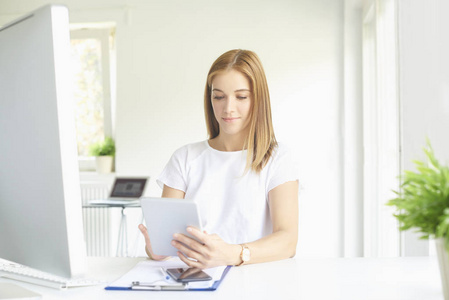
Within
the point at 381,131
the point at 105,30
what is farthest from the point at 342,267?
the point at 105,30

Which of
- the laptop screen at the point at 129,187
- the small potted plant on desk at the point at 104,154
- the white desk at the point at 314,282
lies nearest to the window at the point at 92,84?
the small potted plant on desk at the point at 104,154

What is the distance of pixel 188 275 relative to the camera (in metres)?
1.19

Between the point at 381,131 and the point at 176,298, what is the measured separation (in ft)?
9.48

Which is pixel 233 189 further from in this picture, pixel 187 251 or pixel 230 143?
pixel 187 251

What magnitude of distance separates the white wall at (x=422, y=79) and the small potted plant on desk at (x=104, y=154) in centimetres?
349

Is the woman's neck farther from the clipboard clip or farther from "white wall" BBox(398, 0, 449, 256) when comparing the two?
the clipboard clip

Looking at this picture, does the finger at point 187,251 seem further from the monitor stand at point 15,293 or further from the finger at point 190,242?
the monitor stand at point 15,293

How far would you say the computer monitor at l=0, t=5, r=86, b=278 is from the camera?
82cm

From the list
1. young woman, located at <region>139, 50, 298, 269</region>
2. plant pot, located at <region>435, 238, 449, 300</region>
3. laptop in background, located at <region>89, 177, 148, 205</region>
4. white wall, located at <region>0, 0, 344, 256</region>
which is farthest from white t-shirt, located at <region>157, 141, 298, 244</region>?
white wall, located at <region>0, 0, 344, 256</region>

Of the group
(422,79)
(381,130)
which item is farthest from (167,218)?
(381,130)

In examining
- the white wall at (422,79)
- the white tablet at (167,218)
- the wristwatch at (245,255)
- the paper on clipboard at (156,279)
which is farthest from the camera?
the white wall at (422,79)

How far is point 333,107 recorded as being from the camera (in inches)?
186

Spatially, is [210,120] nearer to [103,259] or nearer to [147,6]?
[103,259]

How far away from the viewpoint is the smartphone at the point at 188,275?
116 centimetres
